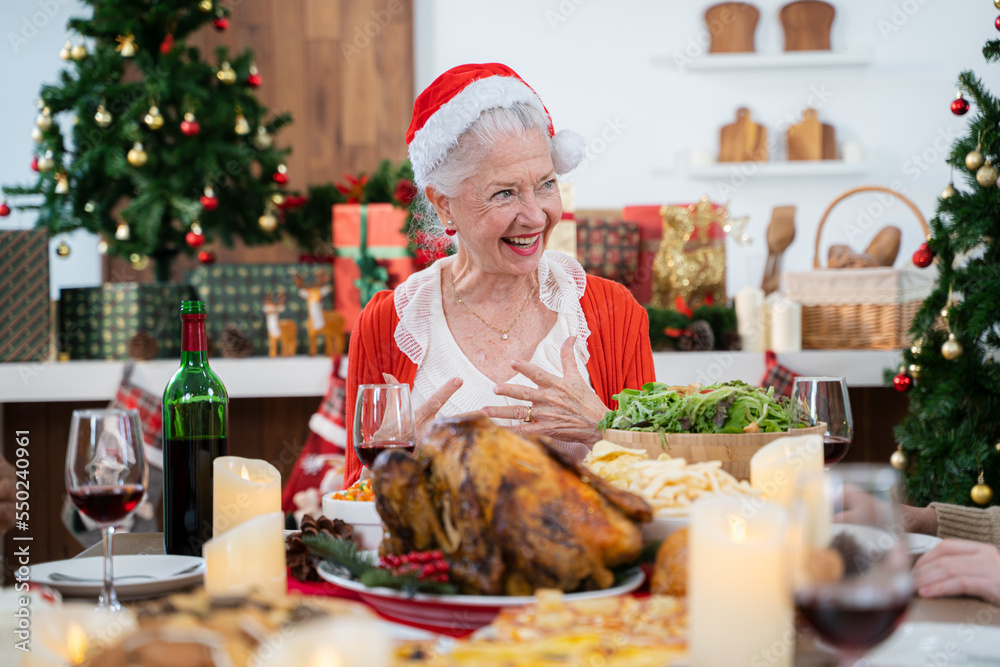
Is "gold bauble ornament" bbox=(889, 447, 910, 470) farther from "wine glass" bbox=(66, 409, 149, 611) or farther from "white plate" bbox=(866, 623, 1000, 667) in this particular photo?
"wine glass" bbox=(66, 409, 149, 611)

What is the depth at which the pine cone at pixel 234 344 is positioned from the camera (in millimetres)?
2979

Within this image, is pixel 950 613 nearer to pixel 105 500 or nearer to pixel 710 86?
pixel 105 500

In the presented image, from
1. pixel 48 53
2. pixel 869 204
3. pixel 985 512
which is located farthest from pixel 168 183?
pixel 869 204

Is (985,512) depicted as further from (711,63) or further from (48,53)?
(48,53)

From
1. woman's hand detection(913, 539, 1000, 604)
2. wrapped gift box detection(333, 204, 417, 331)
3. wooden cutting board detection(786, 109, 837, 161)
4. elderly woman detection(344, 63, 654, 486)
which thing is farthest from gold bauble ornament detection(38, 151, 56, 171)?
wooden cutting board detection(786, 109, 837, 161)

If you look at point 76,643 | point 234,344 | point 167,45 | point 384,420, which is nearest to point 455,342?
point 384,420

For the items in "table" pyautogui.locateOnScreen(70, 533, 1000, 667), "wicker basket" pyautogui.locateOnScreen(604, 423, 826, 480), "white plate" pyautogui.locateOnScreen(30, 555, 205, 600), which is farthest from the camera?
"wicker basket" pyautogui.locateOnScreen(604, 423, 826, 480)

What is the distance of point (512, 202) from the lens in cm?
173

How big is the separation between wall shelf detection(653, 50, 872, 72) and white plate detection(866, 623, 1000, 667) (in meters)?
4.23

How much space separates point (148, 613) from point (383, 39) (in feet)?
13.9

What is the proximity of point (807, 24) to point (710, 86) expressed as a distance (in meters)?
0.55

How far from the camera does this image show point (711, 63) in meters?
4.59

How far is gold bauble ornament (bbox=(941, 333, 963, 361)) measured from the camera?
7.86 ft

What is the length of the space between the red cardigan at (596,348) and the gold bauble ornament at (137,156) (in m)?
1.37
